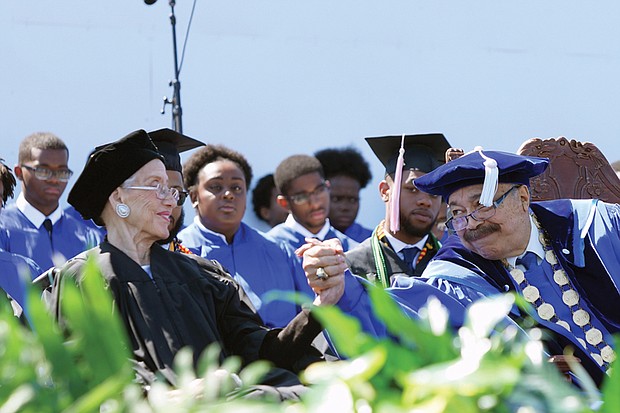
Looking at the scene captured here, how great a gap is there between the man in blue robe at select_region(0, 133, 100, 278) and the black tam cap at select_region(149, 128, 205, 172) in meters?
0.66

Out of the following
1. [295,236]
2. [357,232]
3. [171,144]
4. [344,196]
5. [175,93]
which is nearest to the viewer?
[171,144]

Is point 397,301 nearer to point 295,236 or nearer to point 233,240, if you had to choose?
point 233,240

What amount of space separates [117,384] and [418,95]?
230 inches

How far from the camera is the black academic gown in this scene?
2906 millimetres

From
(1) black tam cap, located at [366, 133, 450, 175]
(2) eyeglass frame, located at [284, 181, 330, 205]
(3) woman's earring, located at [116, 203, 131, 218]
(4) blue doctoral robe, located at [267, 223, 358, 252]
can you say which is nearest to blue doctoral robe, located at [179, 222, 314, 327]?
(4) blue doctoral robe, located at [267, 223, 358, 252]

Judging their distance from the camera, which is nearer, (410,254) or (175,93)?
(410,254)

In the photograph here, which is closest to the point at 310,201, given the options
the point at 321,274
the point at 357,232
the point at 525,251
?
the point at 357,232

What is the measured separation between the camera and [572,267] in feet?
11.6

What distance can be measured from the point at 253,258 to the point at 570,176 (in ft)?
5.65

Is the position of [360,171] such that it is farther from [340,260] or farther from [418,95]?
[340,260]

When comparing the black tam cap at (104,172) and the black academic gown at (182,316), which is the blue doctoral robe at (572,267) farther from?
the black tam cap at (104,172)

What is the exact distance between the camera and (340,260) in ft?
9.56

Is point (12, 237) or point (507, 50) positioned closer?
point (12, 237)

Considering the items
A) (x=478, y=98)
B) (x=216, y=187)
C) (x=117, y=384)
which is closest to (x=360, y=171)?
(x=478, y=98)
